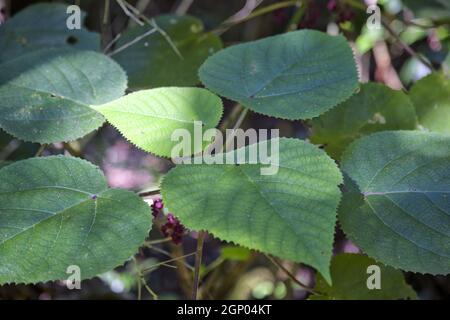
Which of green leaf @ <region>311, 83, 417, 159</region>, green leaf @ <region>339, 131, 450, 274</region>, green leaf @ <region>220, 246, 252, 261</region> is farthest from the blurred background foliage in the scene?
green leaf @ <region>339, 131, 450, 274</region>

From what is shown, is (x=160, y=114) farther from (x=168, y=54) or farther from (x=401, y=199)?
(x=168, y=54)

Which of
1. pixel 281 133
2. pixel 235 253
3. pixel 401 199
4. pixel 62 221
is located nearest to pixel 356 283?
pixel 401 199

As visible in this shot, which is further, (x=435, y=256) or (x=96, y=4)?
(x=96, y=4)

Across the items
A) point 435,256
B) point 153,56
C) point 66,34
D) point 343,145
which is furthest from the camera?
point 66,34

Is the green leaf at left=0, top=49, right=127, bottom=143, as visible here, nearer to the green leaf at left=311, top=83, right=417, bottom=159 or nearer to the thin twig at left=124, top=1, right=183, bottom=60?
the thin twig at left=124, top=1, right=183, bottom=60
